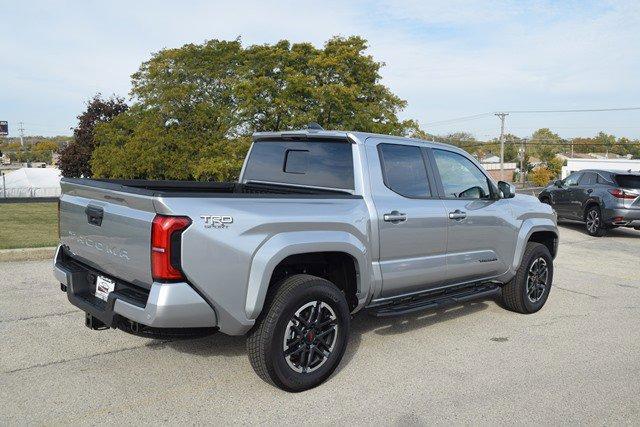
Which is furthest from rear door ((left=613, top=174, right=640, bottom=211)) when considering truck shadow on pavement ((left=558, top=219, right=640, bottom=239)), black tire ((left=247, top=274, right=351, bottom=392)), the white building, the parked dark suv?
the white building

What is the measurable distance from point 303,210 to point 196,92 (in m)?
31.0

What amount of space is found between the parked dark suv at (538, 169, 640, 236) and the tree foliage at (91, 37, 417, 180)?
13217 mm

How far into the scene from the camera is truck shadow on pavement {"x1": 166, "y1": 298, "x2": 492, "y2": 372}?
4.50 m

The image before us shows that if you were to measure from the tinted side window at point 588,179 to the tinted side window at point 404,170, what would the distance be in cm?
1077

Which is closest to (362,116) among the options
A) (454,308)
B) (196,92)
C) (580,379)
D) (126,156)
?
(196,92)

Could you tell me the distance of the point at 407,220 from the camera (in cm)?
445

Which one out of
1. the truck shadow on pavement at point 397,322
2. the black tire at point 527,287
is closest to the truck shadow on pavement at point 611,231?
the black tire at point 527,287

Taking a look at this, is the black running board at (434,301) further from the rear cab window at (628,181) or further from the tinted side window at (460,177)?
the rear cab window at (628,181)

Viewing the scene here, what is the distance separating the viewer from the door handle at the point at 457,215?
16.1 ft

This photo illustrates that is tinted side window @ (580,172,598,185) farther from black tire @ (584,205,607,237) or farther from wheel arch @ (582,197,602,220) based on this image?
black tire @ (584,205,607,237)

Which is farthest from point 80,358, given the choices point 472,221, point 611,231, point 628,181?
point 611,231

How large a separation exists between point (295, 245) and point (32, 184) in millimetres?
75154

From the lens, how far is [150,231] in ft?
10.4

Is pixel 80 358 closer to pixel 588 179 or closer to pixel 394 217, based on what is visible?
pixel 394 217
